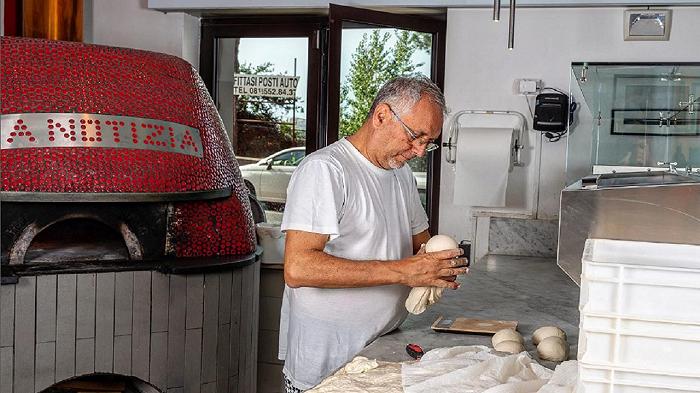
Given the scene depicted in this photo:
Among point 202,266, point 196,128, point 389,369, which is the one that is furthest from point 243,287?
point 389,369

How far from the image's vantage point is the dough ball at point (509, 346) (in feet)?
6.59

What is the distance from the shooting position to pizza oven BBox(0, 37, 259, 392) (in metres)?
2.82

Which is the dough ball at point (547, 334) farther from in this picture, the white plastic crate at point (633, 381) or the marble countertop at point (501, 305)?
the white plastic crate at point (633, 381)

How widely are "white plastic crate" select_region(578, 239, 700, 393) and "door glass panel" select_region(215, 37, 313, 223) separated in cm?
359

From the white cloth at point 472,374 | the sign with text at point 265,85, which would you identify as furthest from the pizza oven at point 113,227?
the white cloth at point 472,374

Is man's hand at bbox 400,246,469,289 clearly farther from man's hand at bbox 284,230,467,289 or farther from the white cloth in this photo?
the white cloth

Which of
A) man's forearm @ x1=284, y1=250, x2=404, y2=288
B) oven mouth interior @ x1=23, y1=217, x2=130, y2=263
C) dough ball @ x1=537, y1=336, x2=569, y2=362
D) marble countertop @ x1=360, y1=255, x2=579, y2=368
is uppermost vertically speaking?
man's forearm @ x1=284, y1=250, x2=404, y2=288

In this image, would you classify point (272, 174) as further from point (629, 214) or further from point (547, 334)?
point (629, 214)

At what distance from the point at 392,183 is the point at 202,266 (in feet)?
3.33

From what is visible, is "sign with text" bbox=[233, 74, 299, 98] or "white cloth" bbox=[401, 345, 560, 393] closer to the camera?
"white cloth" bbox=[401, 345, 560, 393]

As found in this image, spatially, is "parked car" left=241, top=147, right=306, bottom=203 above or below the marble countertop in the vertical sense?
above

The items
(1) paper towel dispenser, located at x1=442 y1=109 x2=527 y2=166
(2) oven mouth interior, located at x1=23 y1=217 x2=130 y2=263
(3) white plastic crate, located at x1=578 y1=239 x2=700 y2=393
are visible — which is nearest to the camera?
(3) white plastic crate, located at x1=578 y1=239 x2=700 y2=393

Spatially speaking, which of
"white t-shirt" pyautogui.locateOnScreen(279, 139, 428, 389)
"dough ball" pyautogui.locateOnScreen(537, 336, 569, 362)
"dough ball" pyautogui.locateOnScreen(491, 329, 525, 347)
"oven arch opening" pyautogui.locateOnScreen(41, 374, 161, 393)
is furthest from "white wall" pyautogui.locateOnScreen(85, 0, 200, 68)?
"dough ball" pyautogui.locateOnScreen(537, 336, 569, 362)

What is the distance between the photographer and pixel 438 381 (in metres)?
1.63
